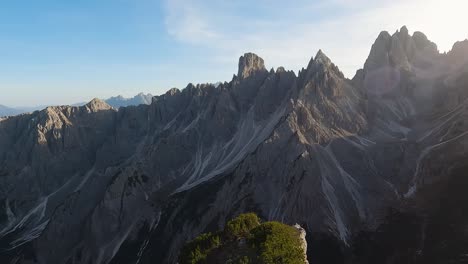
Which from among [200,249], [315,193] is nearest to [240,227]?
[200,249]

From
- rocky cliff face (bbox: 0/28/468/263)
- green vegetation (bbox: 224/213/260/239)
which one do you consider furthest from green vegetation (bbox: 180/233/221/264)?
rocky cliff face (bbox: 0/28/468/263)

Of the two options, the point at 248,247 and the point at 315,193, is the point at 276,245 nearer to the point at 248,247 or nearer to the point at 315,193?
the point at 248,247

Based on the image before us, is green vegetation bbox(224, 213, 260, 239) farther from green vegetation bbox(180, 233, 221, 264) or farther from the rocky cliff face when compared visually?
the rocky cliff face

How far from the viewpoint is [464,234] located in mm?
112000

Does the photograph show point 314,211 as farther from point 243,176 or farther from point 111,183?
point 111,183

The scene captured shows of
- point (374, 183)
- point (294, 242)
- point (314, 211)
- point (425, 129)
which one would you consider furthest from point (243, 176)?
point (294, 242)

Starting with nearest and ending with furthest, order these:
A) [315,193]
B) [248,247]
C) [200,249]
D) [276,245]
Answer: [276,245] < [248,247] < [200,249] < [315,193]

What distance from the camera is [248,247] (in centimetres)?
5053

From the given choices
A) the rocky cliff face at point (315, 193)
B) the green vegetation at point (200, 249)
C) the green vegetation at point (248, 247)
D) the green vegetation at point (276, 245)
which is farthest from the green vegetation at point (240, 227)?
the rocky cliff face at point (315, 193)

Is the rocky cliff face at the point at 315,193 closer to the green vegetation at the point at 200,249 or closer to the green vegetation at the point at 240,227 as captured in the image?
the green vegetation at the point at 240,227

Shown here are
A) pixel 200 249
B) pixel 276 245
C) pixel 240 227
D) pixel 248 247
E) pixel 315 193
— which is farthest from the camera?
pixel 315 193

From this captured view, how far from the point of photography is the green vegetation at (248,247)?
159 ft

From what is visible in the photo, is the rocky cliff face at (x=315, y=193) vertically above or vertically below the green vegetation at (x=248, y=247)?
below

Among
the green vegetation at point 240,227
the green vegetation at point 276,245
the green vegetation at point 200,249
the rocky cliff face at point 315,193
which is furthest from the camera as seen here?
the rocky cliff face at point 315,193
